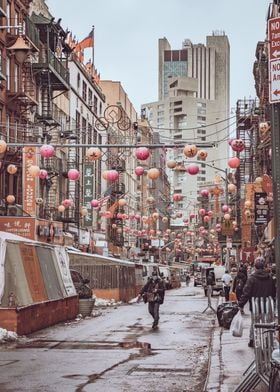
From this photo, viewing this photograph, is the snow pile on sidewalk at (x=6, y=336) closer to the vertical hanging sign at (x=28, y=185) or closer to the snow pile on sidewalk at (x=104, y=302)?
the snow pile on sidewalk at (x=104, y=302)

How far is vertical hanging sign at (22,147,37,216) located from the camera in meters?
41.3

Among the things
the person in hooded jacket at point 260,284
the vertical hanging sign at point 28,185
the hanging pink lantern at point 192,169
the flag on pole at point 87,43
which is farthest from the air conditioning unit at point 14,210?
the flag on pole at point 87,43

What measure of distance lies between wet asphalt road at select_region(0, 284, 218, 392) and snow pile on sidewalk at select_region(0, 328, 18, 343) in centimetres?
31

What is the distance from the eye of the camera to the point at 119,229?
276 ft

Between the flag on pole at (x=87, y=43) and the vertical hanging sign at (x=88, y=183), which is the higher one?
the flag on pole at (x=87, y=43)

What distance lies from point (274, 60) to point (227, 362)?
6.78 metres

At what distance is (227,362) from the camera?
14.2 m

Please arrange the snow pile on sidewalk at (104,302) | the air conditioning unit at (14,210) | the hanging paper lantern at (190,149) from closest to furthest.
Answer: the hanging paper lantern at (190,149) < the snow pile on sidewalk at (104,302) < the air conditioning unit at (14,210)

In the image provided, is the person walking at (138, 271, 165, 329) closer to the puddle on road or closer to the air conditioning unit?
the puddle on road

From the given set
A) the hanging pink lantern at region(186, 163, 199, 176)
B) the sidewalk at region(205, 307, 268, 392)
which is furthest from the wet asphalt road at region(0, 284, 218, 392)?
the hanging pink lantern at region(186, 163, 199, 176)

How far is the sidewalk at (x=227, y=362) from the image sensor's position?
11586 mm

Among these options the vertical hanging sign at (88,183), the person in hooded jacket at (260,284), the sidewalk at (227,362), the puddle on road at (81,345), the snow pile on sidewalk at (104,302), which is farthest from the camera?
the vertical hanging sign at (88,183)

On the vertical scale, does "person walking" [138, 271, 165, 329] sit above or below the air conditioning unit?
below

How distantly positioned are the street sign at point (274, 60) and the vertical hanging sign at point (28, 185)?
32110mm
